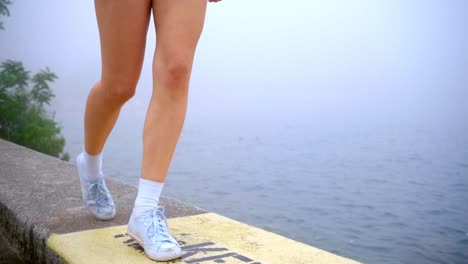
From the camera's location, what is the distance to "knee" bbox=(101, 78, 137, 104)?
153 centimetres

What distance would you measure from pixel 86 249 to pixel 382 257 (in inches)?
299

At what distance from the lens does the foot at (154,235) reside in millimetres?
1374

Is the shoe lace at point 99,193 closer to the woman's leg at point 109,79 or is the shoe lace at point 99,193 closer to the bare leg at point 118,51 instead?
the woman's leg at point 109,79

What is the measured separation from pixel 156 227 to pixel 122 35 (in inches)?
22.8

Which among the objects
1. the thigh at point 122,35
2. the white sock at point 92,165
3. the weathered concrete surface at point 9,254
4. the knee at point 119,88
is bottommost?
the weathered concrete surface at point 9,254

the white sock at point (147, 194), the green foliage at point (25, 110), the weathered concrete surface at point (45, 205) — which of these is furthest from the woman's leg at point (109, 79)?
the green foliage at point (25, 110)

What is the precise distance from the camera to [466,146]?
15.1 m

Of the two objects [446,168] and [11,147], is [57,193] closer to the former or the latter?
[11,147]

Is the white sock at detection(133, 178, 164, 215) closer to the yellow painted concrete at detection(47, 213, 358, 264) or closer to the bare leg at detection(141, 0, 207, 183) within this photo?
the bare leg at detection(141, 0, 207, 183)

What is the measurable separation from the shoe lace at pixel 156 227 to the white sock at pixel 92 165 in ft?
1.45

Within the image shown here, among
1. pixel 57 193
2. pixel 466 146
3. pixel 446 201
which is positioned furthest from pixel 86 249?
pixel 466 146

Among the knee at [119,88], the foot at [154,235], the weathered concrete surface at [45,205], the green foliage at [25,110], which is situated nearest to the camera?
the foot at [154,235]

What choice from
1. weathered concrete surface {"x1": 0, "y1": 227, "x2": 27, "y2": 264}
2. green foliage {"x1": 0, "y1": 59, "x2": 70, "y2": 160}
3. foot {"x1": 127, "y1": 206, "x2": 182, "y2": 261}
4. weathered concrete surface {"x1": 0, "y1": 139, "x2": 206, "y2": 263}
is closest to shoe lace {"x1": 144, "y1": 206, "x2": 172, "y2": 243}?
foot {"x1": 127, "y1": 206, "x2": 182, "y2": 261}

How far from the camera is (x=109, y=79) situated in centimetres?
153
